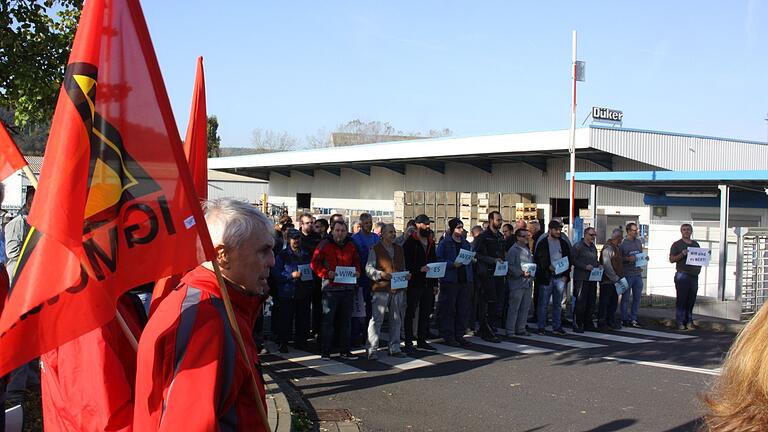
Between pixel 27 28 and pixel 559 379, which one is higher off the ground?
pixel 27 28

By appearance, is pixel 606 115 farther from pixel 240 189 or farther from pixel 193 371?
pixel 240 189

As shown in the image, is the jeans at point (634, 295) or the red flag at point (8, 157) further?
the jeans at point (634, 295)

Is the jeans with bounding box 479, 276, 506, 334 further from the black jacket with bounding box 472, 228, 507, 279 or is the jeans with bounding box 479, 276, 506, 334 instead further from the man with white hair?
the man with white hair

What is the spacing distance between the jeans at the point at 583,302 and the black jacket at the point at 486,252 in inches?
76.0

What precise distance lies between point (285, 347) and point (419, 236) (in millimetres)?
2701

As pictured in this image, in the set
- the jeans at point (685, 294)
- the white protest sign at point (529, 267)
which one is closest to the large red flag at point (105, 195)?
the white protest sign at point (529, 267)

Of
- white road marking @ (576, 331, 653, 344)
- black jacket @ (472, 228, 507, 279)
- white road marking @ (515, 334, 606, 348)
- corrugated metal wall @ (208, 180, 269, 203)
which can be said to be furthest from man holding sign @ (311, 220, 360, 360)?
corrugated metal wall @ (208, 180, 269, 203)

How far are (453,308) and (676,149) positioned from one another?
1533cm

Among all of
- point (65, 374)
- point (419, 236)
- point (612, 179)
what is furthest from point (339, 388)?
point (612, 179)

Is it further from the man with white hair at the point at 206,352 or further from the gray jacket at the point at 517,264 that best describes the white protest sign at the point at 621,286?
the man with white hair at the point at 206,352

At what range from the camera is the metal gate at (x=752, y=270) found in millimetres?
15469

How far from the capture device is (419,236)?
1167 centimetres

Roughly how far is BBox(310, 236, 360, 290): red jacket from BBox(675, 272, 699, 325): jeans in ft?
23.8

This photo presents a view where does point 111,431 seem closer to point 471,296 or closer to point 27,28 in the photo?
point 27,28
